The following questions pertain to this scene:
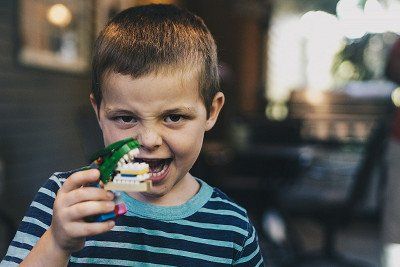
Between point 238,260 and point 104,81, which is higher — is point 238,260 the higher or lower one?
the lower one

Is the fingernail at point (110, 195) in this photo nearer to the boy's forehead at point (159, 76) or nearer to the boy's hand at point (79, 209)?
the boy's hand at point (79, 209)

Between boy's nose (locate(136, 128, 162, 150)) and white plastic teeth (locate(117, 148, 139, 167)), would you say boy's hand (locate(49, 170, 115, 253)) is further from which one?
boy's nose (locate(136, 128, 162, 150))

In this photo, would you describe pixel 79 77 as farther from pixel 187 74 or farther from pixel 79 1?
pixel 187 74

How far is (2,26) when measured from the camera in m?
3.26

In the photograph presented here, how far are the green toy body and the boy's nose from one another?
0.14 metres

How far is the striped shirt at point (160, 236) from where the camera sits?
121 centimetres

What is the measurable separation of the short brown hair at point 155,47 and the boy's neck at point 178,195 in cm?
17

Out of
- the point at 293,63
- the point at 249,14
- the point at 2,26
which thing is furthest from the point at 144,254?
the point at 293,63

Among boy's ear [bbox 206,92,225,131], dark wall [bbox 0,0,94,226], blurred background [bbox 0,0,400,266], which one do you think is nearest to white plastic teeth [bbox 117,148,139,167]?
boy's ear [bbox 206,92,225,131]

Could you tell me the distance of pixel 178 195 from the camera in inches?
52.1

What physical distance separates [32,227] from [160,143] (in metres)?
0.28

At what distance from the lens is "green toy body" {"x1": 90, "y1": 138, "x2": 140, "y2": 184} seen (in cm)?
95

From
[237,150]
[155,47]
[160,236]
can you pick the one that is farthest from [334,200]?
[155,47]

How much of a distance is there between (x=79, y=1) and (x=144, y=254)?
3.45m
